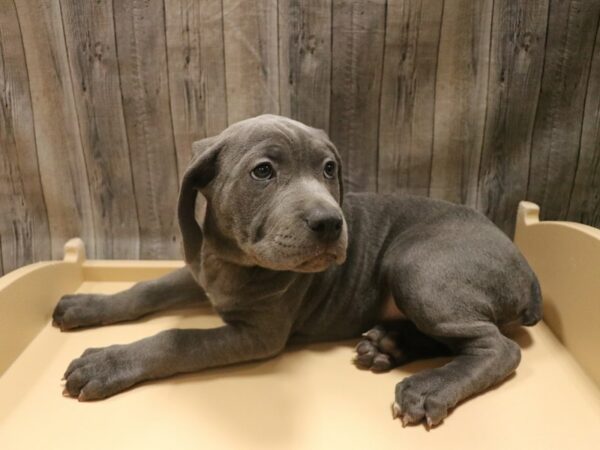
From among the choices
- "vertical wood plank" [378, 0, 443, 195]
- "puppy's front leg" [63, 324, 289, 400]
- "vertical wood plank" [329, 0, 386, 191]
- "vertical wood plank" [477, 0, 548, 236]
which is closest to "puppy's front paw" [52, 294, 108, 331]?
"puppy's front leg" [63, 324, 289, 400]

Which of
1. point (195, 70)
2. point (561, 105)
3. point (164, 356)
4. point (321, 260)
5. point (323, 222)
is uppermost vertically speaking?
point (195, 70)

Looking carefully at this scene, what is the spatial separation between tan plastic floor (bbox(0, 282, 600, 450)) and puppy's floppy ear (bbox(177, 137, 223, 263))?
413 mm

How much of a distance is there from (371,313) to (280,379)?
413mm

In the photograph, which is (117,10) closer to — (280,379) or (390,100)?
(390,100)

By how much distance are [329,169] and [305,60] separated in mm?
633

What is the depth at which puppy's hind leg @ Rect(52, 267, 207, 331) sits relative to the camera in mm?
1945

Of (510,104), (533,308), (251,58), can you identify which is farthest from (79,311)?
(510,104)

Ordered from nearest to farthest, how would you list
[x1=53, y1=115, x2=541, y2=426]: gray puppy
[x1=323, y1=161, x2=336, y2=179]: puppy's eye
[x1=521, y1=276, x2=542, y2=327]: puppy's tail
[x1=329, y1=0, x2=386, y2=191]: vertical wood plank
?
[x1=53, y1=115, x2=541, y2=426]: gray puppy < [x1=323, y1=161, x2=336, y2=179]: puppy's eye < [x1=521, y1=276, x2=542, y2=327]: puppy's tail < [x1=329, y1=0, x2=386, y2=191]: vertical wood plank

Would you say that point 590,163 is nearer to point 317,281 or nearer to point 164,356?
point 317,281

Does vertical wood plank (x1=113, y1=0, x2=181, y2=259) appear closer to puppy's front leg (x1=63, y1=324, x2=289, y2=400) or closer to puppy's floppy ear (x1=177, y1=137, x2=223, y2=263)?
puppy's floppy ear (x1=177, y1=137, x2=223, y2=263)

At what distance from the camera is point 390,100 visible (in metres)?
2.14

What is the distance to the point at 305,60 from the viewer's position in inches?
82.4

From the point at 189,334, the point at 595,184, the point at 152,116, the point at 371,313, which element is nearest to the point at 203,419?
the point at 189,334

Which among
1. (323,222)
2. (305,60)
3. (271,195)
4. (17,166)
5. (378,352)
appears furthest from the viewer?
(17,166)
